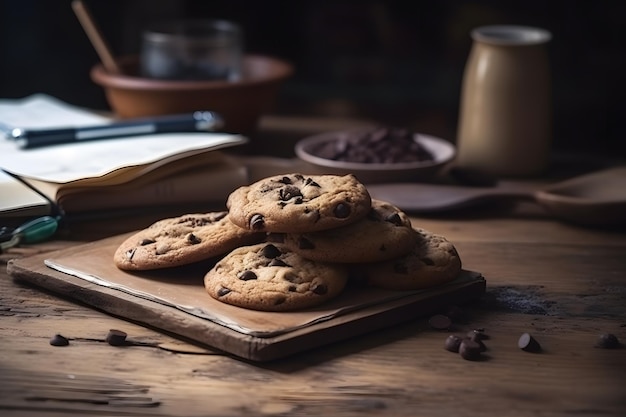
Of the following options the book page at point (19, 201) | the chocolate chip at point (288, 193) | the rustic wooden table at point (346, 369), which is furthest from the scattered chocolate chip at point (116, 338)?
the book page at point (19, 201)

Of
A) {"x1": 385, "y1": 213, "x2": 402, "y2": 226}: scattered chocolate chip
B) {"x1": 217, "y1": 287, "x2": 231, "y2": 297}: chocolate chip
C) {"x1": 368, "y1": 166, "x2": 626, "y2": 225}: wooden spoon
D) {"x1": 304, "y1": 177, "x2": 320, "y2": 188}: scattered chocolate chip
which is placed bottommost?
{"x1": 368, "y1": 166, "x2": 626, "y2": 225}: wooden spoon

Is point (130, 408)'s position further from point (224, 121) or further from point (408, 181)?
point (224, 121)

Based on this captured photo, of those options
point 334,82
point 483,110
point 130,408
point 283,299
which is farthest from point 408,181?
point 334,82

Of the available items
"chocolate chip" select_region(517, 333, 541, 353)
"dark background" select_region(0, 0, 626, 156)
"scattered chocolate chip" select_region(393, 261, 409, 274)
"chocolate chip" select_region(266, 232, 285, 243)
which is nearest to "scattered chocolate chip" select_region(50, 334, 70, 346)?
"chocolate chip" select_region(266, 232, 285, 243)

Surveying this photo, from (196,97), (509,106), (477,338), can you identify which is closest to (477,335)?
(477,338)

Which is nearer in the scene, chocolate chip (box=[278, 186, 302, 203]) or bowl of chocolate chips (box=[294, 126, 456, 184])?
chocolate chip (box=[278, 186, 302, 203])

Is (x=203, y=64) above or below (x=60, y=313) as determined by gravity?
above

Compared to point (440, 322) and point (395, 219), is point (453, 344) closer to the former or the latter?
point (440, 322)

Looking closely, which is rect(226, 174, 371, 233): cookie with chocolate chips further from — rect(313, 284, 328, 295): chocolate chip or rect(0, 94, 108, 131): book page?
rect(0, 94, 108, 131): book page
